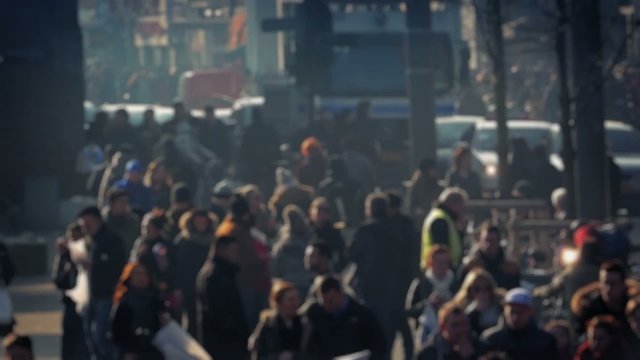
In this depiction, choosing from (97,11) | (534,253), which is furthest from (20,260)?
(97,11)

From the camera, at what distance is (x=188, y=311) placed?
19.6 metres

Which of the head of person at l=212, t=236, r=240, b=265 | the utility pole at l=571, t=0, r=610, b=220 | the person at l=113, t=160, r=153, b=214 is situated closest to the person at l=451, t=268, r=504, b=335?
the head of person at l=212, t=236, r=240, b=265

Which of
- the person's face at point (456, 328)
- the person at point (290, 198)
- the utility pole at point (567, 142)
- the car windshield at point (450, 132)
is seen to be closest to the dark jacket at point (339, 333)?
the person's face at point (456, 328)

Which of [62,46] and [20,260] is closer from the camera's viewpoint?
[20,260]

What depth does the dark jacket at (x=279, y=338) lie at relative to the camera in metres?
15.1

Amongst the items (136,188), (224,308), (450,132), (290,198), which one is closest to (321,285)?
(224,308)

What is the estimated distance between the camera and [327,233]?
20.0 m

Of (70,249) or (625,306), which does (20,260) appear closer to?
(70,249)

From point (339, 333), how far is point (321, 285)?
1.02 ft

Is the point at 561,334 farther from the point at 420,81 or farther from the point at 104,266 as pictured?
the point at 420,81

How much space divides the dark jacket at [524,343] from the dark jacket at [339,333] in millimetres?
789

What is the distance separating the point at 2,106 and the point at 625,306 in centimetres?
2116

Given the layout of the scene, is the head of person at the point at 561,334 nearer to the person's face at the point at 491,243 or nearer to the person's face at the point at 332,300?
the person's face at the point at 332,300

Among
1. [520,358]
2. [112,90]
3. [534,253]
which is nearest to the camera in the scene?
[520,358]
